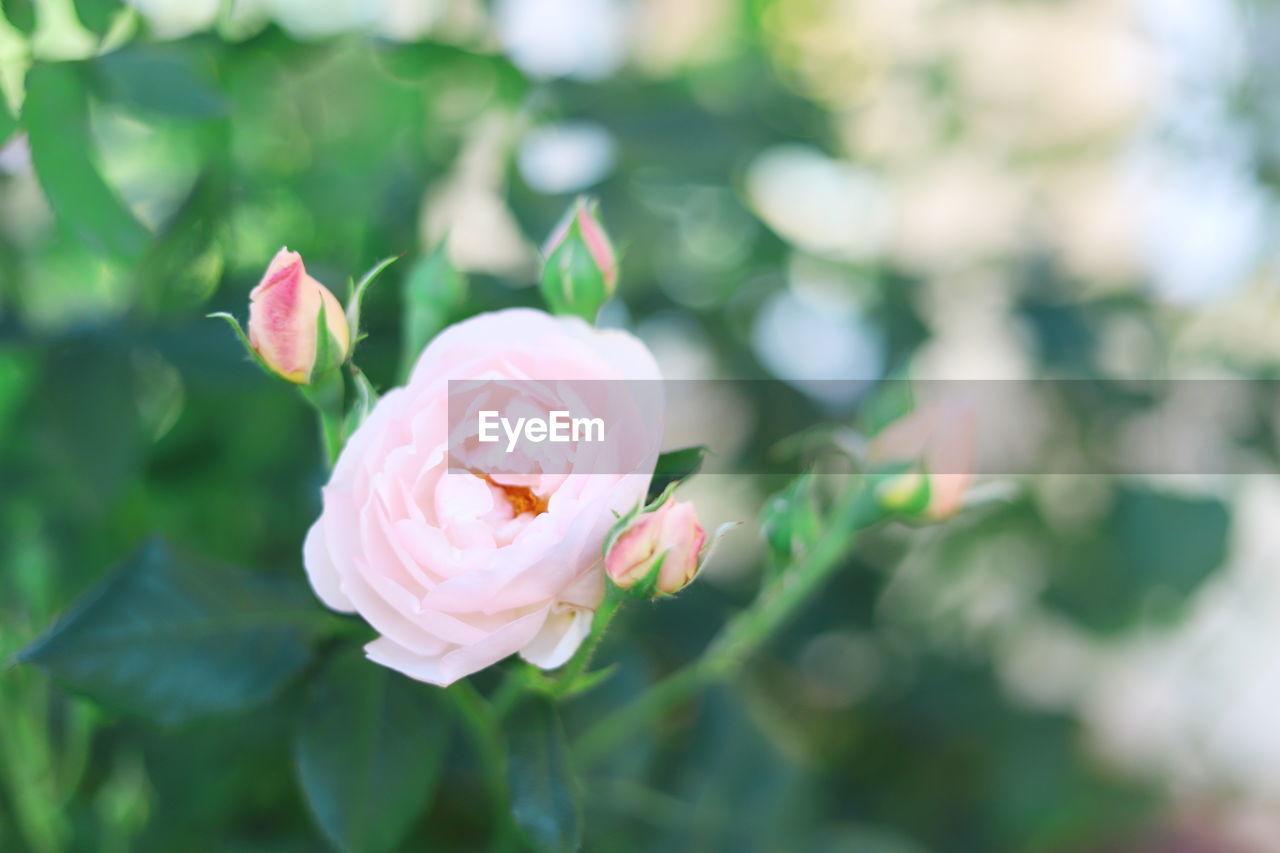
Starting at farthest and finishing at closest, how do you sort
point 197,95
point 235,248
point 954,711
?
point 954,711 < point 235,248 < point 197,95

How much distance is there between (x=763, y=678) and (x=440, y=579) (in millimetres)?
566

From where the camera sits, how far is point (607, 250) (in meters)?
0.32

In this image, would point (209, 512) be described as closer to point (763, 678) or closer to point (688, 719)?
point (688, 719)

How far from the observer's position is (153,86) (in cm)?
36

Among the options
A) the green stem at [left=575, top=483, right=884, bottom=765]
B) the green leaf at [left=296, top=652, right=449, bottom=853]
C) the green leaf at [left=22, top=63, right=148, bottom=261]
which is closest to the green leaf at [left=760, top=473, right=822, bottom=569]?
the green stem at [left=575, top=483, right=884, bottom=765]

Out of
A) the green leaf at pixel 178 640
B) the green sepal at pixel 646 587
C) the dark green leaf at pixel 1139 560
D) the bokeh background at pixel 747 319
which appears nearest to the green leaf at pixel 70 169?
the bokeh background at pixel 747 319

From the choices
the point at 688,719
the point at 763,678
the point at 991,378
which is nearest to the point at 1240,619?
the point at 991,378

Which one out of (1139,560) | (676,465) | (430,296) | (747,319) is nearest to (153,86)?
(430,296)

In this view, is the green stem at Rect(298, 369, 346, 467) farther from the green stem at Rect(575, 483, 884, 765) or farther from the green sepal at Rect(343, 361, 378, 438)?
the green stem at Rect(575, 483, 884, 765)

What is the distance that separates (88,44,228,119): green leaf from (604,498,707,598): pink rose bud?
241mm

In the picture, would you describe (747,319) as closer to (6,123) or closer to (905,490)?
(905,490)

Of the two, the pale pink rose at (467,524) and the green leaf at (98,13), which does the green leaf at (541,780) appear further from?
the green leaf at (98,13)

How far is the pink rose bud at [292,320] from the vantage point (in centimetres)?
25

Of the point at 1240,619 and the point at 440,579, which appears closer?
the point at 440,579
